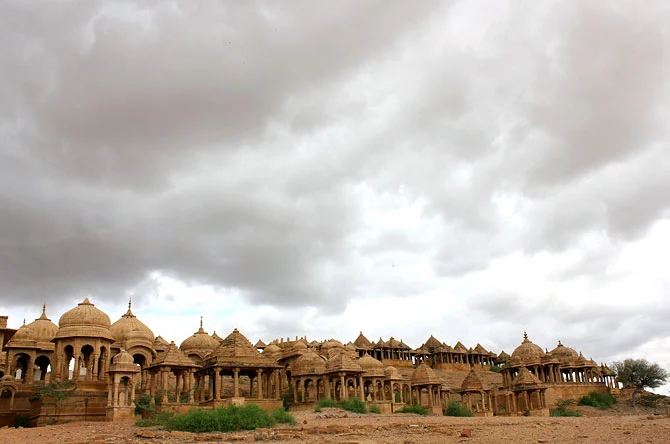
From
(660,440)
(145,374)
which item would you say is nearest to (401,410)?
(145,374)

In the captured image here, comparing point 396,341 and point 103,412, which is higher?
point 396,341

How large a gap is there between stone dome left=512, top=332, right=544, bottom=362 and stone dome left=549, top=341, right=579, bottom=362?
1918 millimetres

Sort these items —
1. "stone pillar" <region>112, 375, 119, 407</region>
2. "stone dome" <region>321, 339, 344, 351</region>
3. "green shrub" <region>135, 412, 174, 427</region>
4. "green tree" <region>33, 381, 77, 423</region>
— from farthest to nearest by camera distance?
1. "stone dome" <region>321, 339, 344, 351</region>
2. "green tree" <region>33, 381, 77, 423</region>
3. "stone pillar" <region>112, 375, 119, 407</region>
4. "green shrub" <region>135, 412, 174, 427</region>

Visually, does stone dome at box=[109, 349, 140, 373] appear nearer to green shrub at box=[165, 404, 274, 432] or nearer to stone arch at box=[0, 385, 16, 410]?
green shrub at box=[165, 404, 274, 432]

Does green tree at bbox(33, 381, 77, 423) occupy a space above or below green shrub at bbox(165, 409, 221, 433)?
above

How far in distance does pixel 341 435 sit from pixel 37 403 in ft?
73.5

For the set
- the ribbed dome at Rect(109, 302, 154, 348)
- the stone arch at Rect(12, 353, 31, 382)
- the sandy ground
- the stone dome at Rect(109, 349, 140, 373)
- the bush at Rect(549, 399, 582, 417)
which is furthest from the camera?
the bush at Rect(549, 399, 582, 417)

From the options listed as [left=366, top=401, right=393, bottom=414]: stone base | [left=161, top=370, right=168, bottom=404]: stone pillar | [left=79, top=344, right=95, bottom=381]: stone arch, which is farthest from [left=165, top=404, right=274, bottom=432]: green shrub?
[left=366, top=401, right=393, bottom=414]: stone base

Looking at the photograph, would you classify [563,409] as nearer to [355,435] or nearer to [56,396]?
[355,435]

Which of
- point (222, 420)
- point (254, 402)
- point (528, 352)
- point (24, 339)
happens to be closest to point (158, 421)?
point (222, 420)

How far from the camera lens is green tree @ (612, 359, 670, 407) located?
62.1 m

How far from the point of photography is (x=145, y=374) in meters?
46.7

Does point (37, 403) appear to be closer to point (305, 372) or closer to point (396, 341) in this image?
point (305, 372)

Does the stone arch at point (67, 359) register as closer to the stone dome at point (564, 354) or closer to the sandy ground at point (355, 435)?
the sandy ground at point (355, 435)
